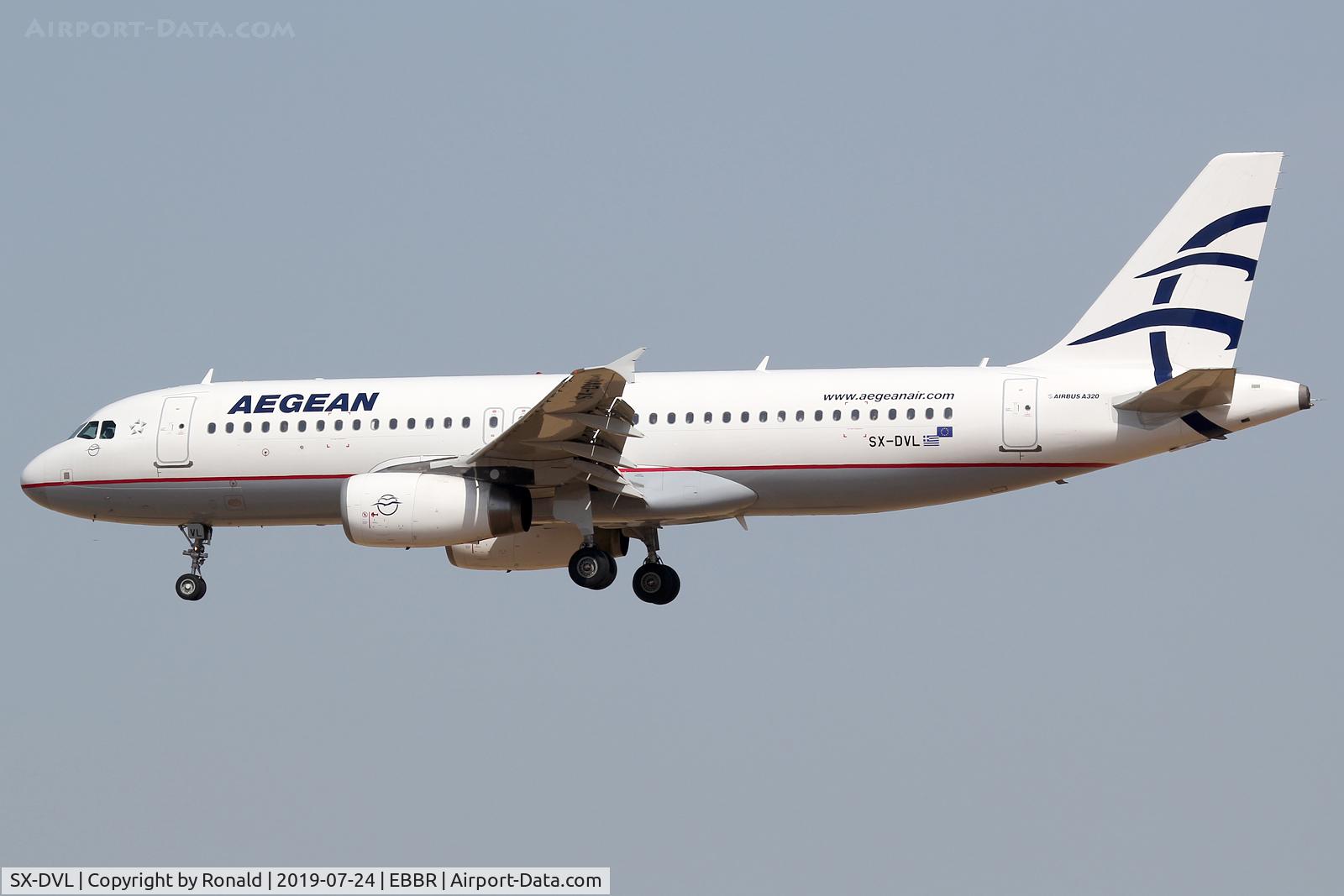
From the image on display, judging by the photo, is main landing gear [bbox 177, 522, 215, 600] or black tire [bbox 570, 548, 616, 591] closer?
black tire [bbox 570, 548, 616, 591]

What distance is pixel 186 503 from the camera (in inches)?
1420

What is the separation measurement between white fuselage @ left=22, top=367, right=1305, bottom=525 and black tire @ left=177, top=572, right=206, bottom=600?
113cm

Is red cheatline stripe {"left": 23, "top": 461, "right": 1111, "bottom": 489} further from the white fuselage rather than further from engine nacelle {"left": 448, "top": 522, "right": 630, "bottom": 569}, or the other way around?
engine nacelle {"left": 448, "top": 522, "right": 630, "bottom": 569}

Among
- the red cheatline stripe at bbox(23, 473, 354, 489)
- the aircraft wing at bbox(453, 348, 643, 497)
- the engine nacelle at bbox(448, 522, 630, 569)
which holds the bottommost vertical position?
the aircraft wing at bbox(453, 348, 643, 497)

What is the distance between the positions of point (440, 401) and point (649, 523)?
4.17 meters

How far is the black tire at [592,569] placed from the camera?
34500mm

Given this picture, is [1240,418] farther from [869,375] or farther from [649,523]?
[649,523]

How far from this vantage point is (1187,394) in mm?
31438

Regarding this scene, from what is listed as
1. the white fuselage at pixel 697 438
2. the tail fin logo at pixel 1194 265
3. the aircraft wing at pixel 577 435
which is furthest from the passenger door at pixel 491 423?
the tail fin logo at pixel 1194 265

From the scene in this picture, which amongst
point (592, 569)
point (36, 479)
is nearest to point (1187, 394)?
point (592, 569)

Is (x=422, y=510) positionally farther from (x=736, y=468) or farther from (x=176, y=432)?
(x=176, y=432)

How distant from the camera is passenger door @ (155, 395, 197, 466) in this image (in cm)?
3591

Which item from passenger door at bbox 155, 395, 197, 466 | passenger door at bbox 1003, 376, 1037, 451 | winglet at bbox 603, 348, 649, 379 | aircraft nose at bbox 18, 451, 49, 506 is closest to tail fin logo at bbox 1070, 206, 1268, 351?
passenger door at bbox 1003, 376, 1037, 451

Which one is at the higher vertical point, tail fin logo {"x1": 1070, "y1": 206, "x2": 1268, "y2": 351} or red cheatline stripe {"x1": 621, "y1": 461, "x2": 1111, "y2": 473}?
tail fin logo {"x1": 1070, "y1": 206, "x2": 1268, "y2": 351}
